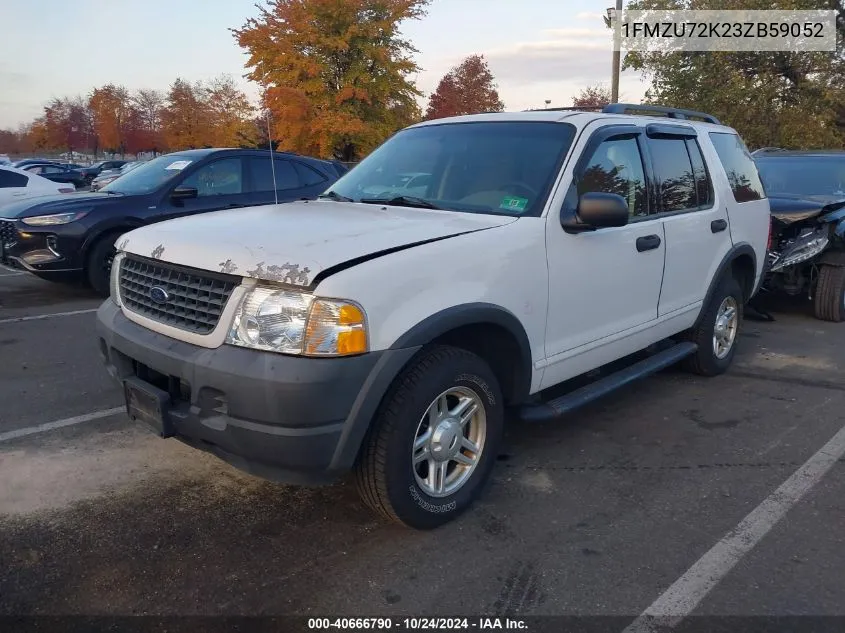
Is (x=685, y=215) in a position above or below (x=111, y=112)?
below

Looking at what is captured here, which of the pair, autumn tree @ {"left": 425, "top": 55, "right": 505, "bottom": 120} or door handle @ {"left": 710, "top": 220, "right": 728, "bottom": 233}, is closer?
door handle @ {"left": 710, "top": 220, "right": 728, "bottom": 233}

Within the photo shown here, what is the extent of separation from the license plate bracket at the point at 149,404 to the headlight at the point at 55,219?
18.3ft

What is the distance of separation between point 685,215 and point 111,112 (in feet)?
208

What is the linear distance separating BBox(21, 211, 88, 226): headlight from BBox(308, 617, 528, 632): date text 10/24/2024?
268 inches

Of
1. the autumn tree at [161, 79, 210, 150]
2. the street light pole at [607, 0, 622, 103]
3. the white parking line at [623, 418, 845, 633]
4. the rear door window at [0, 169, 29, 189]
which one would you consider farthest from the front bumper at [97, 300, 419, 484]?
the autumn tree at [161, 79, 210, 150]

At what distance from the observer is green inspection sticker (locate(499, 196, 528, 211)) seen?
3.64 m

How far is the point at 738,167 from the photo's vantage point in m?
5.60

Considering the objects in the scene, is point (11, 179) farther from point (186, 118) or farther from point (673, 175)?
point (186, 118)

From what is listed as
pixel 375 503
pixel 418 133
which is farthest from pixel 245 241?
pixel 418 133

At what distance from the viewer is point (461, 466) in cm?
342

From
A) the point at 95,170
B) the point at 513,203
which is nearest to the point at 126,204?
the point at 513,203

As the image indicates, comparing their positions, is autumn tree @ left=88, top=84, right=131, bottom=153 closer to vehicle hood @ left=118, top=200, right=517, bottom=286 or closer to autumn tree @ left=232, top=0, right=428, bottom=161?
autumn tree @ left=232, top=0, right=428, bottom=161

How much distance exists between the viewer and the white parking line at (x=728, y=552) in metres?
2.69

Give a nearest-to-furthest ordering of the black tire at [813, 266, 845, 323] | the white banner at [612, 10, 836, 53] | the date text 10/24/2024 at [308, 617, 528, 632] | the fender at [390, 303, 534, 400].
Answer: the date text 10/24/2024 at [308, 617, 528, 632] < the fender at [390, 303, 534, 400] < the black tire at [813, 266, 845, 323] < the white banner at [612, 10, 836, 53]
